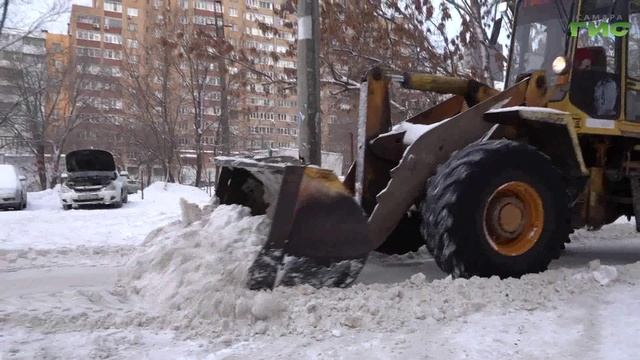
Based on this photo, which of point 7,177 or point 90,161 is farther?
point 90,161

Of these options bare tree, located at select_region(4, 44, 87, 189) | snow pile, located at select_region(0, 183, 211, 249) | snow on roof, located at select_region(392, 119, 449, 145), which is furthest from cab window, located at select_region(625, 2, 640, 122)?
bare tree, located at select_region(4, 44, 87, 189)

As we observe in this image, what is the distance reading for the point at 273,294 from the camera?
180 inches

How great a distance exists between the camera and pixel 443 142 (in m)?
5.61

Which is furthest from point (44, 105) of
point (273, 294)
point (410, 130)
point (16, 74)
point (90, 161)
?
point (273, 294)

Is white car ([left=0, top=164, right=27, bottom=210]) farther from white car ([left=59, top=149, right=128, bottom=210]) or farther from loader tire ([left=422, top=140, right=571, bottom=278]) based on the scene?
loader tire ([left=422, top=140, right=571, bottom=278])

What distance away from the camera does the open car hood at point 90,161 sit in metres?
20.6

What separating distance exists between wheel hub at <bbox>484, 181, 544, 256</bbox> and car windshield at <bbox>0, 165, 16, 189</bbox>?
716 inches

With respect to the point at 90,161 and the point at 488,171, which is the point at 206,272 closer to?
the point at 488,171

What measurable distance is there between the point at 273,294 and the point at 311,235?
2.06 ft

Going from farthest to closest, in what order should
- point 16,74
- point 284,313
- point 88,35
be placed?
point 88,35
point 16,74
point 284,313

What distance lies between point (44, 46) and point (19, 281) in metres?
35.5

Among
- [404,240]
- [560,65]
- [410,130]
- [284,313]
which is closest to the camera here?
[284,313]

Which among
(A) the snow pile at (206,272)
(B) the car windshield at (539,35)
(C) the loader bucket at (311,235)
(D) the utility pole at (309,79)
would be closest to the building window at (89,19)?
(D) the utility pole at (309,79)

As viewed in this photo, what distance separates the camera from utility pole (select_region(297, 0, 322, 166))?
8.66m
